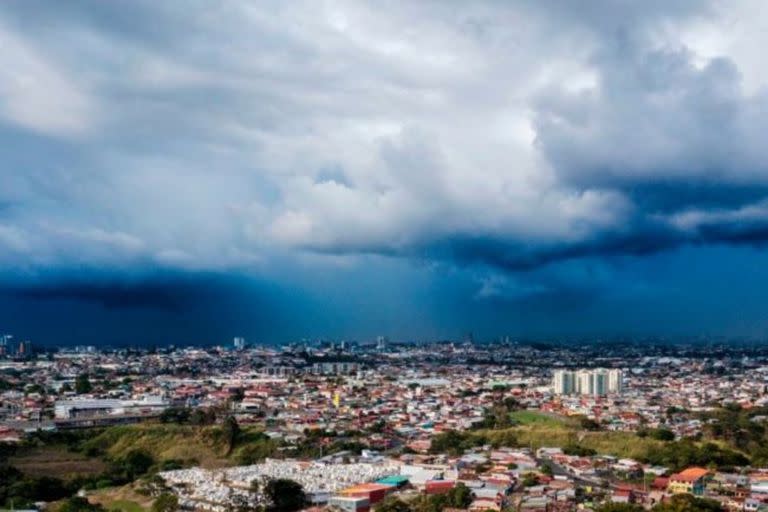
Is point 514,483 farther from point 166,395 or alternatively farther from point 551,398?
point 166,395

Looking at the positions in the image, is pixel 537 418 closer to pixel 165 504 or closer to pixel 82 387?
pixel 165 504

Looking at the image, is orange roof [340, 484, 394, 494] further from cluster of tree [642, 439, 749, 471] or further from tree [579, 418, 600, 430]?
tree [579, 418, 600, 430]

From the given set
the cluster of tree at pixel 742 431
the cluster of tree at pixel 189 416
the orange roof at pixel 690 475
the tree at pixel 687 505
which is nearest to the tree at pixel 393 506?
the tree at pixel 687 505

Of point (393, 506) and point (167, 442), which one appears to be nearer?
point (393, 506)

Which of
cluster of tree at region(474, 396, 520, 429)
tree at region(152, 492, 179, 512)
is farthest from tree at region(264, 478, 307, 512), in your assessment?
cluster of tree at region(474, 396, 520, 429)

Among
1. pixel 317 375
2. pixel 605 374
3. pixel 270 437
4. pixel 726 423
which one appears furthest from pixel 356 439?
pixel 317 375

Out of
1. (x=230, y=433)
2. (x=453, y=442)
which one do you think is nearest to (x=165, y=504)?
(x=230, y=433)

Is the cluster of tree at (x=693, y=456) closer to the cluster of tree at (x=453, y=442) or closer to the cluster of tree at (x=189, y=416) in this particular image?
the cluster of tree at (x=453, y=442)
